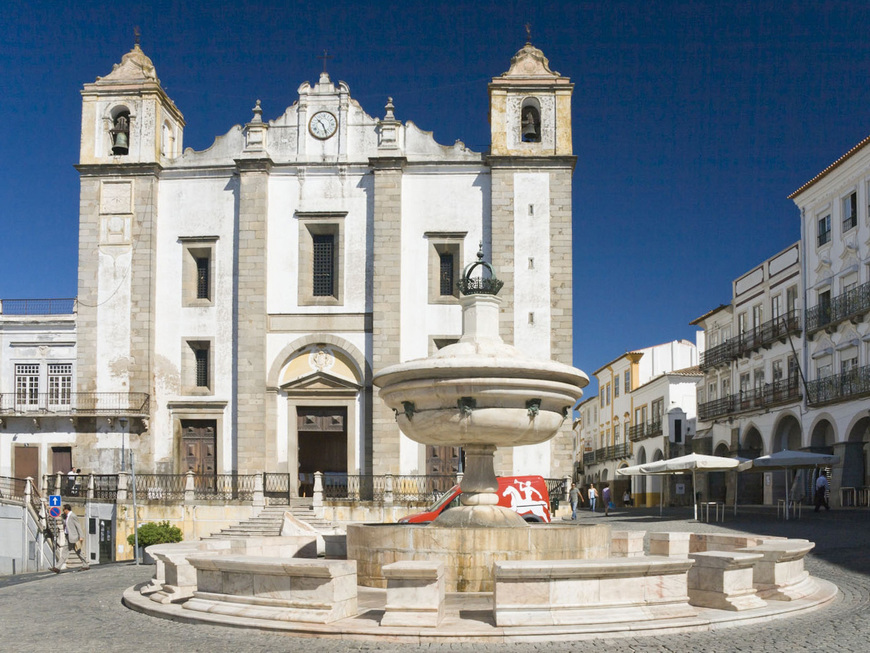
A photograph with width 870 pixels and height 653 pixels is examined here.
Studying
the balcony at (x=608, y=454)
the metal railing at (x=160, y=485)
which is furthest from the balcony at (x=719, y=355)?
the metal railing at (x=160, y=485)

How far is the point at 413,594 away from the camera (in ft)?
27.4

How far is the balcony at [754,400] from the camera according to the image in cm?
3928

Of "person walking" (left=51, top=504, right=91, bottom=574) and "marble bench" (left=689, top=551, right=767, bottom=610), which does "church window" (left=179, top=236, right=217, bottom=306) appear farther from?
"marble bench" (left=689, top=551, right=767, bottom=610)

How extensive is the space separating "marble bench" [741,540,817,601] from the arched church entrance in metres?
34.7

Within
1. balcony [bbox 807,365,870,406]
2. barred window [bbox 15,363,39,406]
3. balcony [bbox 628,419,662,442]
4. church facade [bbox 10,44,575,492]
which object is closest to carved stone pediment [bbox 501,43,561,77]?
church facade [bbox 10,44,575,492]

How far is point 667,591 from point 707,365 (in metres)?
43.8

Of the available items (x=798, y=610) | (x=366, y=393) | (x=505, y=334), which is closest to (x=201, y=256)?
(x=366, y=393)

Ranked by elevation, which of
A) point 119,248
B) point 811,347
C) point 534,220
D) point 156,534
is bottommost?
point 156,534

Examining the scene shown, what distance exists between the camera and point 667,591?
8602 mm

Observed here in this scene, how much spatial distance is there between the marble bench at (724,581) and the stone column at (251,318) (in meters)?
20.8

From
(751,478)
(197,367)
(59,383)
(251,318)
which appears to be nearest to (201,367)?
(197,367)

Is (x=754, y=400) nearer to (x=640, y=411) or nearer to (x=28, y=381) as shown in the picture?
(x=640, y=411)

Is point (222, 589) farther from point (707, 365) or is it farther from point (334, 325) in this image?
point (707, 365)

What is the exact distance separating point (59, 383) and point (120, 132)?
1283 centimetres
